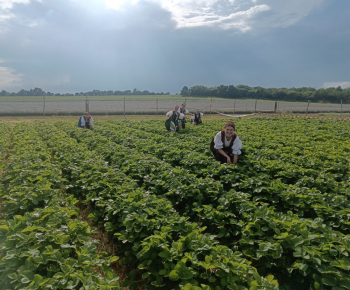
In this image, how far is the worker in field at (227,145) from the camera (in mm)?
6992

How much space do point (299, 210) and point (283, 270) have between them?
1.50 metres

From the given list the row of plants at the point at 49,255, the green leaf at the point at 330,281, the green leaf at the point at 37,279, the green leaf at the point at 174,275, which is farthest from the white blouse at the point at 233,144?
the green leaf at the point at 37,279

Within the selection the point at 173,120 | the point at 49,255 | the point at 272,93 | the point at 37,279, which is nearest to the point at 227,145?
the point at 49,255

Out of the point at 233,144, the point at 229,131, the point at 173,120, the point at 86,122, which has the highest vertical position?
the point at 229,131

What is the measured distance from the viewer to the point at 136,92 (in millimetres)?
86375

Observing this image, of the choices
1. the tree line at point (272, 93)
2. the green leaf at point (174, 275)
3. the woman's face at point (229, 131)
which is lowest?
the green leaf at point (174, 275)

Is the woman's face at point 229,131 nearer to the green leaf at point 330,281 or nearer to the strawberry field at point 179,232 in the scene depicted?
the strawberry field at point 179,232

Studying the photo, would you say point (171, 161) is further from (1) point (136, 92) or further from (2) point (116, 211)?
(1) point (136, 92)

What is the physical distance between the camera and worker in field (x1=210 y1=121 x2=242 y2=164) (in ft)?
22.9

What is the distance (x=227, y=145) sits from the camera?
23.9 ft

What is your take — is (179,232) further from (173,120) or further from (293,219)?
(173,120)

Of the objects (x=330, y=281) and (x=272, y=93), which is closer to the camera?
(x=330, y=281)

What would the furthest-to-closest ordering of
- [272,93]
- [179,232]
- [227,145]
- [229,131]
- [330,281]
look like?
[272,93] < [227,145] < [229,131] < [179,232] < [330,281]

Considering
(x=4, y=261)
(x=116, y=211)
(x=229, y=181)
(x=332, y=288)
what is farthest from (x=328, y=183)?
(x=4, y=261)
